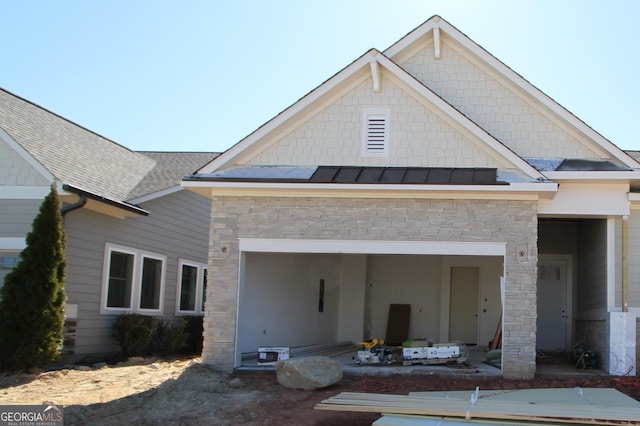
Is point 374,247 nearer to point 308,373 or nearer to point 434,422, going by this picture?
point 308,373

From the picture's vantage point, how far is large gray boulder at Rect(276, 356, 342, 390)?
11.1m

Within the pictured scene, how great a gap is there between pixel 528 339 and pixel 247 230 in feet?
17.4

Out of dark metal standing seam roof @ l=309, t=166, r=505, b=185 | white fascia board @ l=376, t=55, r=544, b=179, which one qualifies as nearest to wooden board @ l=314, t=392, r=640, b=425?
dark metal standing seam roof @ l=309, t=166, r=505, b=185

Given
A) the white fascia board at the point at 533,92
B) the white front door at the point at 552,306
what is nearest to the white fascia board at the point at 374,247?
the white fascia board at the point at 533,92

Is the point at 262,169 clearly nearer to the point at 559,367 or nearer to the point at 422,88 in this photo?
the point at 422,88

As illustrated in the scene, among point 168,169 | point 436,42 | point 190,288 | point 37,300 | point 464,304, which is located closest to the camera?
point 37,300

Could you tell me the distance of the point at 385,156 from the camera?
12.9 metres

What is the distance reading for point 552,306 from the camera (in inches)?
678

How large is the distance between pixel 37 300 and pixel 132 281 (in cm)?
417

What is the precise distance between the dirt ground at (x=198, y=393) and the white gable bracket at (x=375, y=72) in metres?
5.25

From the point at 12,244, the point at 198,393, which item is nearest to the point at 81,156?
the point at 12,244

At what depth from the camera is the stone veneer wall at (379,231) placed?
12.1 meters

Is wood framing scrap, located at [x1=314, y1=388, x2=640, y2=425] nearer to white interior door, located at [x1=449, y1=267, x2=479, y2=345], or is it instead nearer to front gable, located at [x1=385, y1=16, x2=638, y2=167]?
front gable, located at [x1=385, y1=16, x2=638, y2=167]

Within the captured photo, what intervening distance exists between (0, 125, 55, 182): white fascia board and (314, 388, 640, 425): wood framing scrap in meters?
7.40
